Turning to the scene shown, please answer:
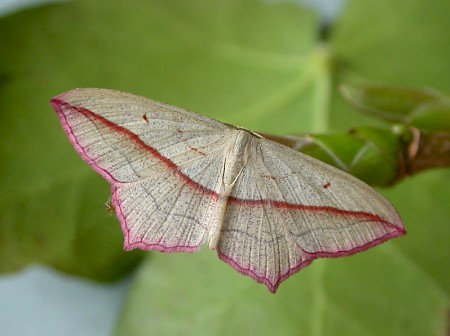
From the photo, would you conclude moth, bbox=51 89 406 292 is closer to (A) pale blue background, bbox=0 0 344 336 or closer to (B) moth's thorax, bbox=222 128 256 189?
(B) moth's thorax, bbox=222 128 256 189

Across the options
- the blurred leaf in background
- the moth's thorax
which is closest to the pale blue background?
the blurred leaf in background

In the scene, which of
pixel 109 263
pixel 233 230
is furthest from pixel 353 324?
pixel 233 230

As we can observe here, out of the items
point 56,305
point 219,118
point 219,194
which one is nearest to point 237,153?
point 219,194

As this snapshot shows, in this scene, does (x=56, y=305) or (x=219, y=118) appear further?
(x=56, y=305)

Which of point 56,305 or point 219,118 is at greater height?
point 219,118

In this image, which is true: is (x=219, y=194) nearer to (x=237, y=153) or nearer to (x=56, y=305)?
(x=237, y=153)

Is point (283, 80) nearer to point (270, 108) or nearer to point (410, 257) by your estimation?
point (270, 108)
